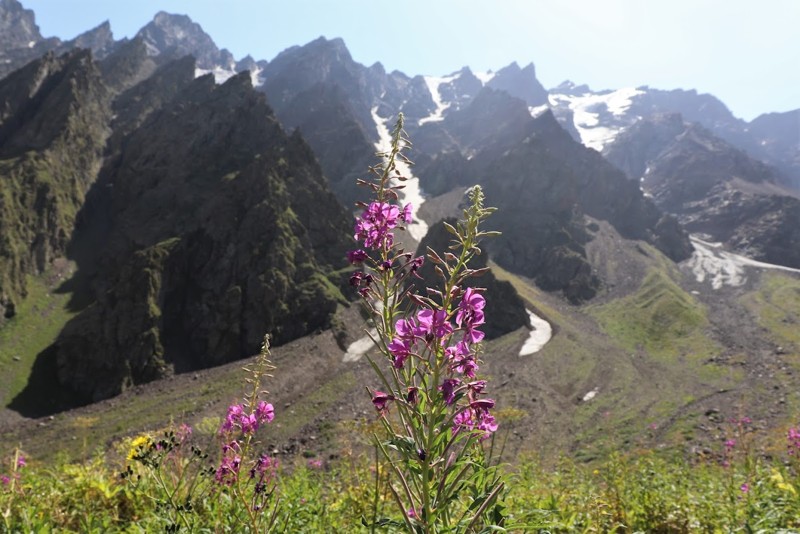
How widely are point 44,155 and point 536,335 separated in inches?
5399

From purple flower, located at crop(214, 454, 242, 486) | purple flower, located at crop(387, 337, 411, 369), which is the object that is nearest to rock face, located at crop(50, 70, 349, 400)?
purple flower, located at crop(214, 454, 242, 486)

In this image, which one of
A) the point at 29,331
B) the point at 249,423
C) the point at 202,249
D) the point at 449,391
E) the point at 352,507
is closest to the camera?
the point at 449,391

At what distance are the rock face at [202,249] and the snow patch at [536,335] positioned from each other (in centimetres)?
4470

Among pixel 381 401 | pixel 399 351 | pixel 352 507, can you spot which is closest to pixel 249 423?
pixel 381 401

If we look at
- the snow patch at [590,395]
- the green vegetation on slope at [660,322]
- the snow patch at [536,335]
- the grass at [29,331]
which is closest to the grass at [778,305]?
the green vegetation on slope at [660,322]

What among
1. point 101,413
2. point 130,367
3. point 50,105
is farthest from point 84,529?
point 50,105

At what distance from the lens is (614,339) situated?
123875mm

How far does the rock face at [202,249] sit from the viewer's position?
Answer: 8769cm

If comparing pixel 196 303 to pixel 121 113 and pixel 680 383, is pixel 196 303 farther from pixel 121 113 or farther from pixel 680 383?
pixel 121 113

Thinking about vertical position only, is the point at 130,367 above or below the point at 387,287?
below

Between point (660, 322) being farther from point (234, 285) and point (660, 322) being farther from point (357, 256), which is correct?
point (357, 256)

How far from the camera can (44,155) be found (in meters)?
124

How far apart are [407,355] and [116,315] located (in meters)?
102

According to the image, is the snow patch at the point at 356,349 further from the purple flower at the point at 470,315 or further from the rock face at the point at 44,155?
the purple flower at the point at 470,315
